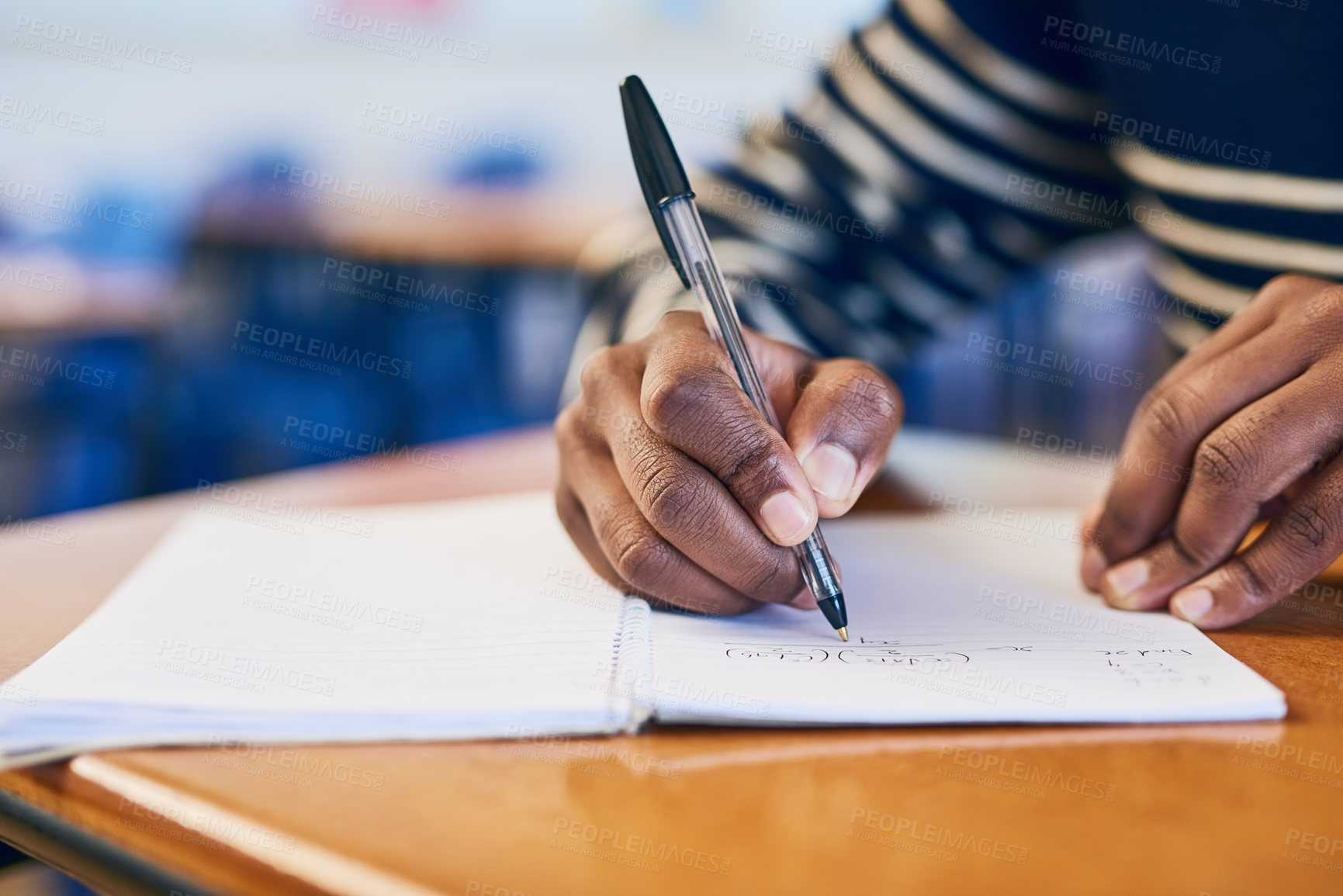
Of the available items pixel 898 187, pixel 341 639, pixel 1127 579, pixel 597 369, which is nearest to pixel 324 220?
pixel 898 187

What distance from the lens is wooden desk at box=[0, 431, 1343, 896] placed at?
0.29m

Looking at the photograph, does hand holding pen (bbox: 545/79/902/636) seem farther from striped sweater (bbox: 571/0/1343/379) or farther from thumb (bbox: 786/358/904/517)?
striped sweater (bbox: 571/0/1343/379)

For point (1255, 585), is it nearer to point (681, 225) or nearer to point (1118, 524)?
point (1118, 524)

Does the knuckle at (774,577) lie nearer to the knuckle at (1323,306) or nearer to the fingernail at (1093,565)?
the fingernail at (1093,565)

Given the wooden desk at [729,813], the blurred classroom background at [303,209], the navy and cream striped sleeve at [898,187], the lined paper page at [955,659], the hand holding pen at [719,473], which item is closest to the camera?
the wooden desk at [729,813]

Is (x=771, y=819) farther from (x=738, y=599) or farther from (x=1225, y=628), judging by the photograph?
(x=1225, y=628)

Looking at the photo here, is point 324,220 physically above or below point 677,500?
below

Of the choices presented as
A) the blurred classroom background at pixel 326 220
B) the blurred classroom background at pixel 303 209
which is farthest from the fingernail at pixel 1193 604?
the blurred classroom background at pixel 303 209

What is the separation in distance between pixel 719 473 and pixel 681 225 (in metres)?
0.15

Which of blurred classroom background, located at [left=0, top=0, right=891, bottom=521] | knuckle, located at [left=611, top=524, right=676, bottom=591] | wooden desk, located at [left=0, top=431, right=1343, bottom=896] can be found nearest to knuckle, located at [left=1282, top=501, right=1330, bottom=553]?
wooden desk, located at [left=0, top=431, right=1343, bottom=896]

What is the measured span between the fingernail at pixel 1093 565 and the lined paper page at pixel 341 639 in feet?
0.93

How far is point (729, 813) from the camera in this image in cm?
32

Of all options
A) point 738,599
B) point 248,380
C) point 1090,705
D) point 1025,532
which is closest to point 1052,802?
point 1090,705

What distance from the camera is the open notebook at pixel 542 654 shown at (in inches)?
14.9
